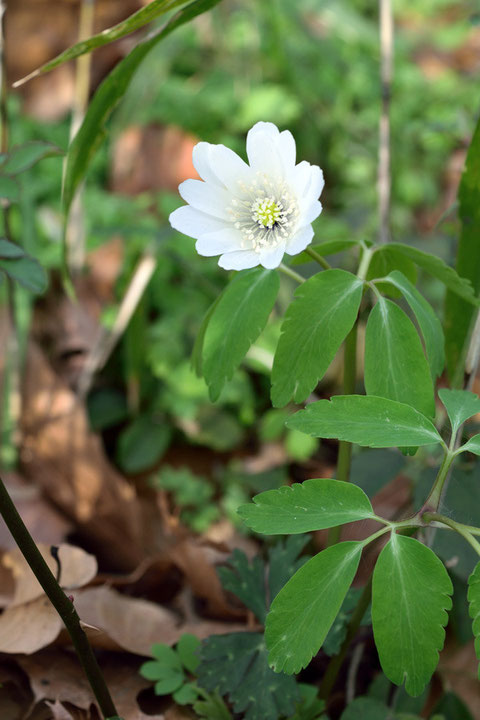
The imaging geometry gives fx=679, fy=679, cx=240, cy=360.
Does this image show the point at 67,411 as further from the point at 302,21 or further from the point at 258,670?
the point at 302,21

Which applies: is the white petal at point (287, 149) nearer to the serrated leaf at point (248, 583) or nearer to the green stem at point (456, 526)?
the green stem at point (456, 526)

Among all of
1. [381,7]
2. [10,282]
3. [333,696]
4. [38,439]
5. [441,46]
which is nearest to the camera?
[333,696]

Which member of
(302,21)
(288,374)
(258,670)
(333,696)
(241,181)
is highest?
(302,21)

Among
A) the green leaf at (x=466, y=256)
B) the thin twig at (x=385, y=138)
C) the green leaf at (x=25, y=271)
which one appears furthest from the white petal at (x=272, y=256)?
the thin twig at (x=385, y=138)

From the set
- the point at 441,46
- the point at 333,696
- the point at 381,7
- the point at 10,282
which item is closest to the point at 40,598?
the point at 333,696

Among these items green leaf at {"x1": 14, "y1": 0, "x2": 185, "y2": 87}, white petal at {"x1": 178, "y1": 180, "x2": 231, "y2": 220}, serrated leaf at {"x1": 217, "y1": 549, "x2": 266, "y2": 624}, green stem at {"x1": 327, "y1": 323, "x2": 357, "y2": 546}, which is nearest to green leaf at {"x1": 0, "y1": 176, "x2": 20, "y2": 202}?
green leaf at {"x1": 14, "y1": 0, "x2": 185, "y2": 87}

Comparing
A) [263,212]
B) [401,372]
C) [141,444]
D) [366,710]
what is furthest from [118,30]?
[141,444]
